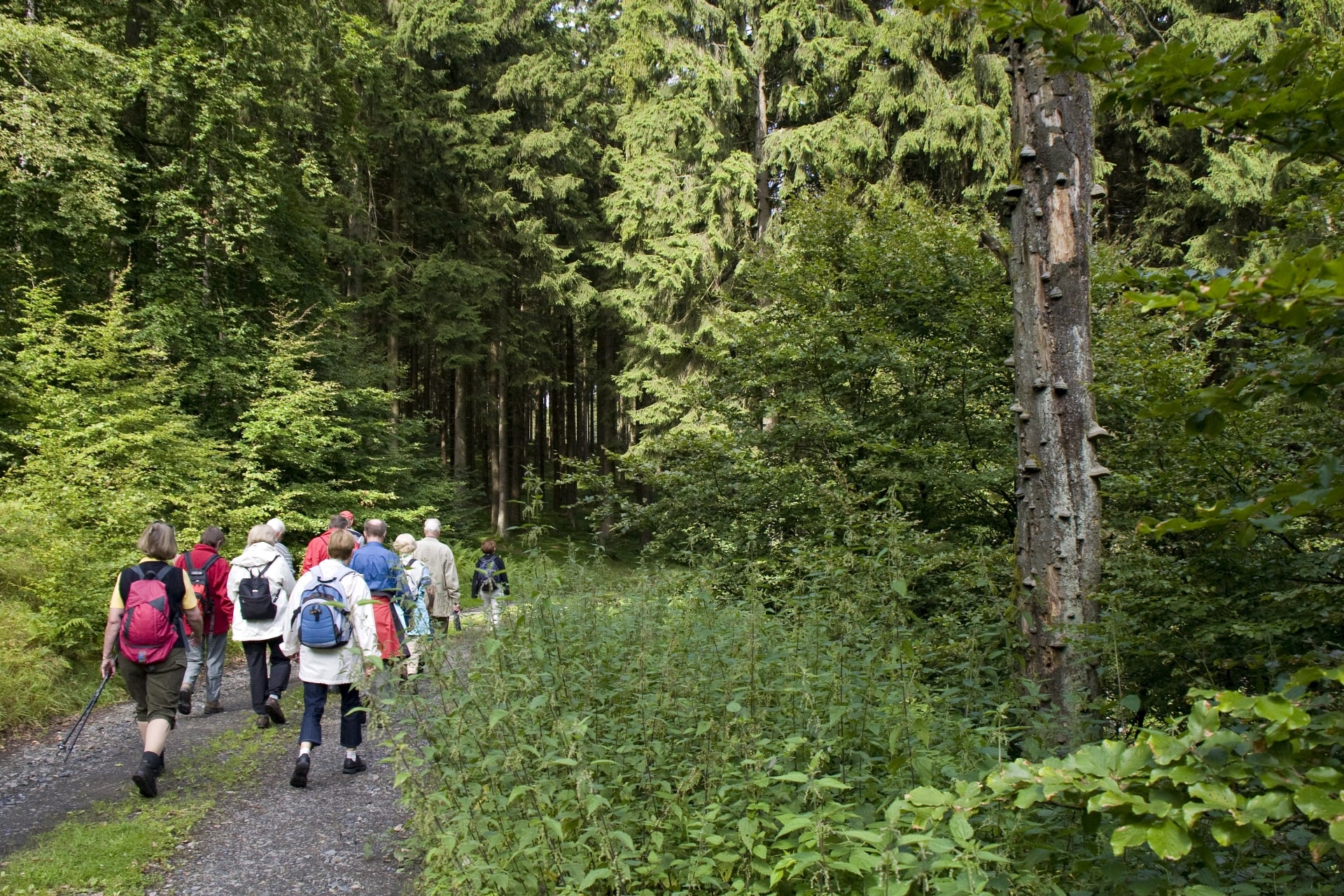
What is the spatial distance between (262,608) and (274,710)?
1095 mm

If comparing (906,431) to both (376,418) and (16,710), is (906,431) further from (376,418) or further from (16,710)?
(376,418)

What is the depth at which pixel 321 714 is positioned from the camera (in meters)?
5.87

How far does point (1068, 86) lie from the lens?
3.80 m

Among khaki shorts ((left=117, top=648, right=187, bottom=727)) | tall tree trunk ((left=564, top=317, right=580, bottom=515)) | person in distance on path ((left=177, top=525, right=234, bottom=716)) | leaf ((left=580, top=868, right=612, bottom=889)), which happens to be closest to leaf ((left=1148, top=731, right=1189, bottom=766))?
leaf ((left=580, top=868, right=612, bottom=889))

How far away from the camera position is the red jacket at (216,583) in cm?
746

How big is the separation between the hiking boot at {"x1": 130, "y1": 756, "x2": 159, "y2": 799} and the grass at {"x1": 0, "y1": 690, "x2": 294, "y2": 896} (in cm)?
7

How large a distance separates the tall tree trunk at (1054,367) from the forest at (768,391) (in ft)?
0.08

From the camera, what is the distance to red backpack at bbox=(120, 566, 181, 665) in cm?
541

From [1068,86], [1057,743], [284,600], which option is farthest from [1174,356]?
[284,600]

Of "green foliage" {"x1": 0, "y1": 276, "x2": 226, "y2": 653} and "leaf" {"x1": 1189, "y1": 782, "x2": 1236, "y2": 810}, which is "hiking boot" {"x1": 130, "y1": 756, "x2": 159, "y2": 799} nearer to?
"green foliage" {"x1": 0, "y1": 276, "x2": 226, "y2": 653}

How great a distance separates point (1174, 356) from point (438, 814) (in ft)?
19.6

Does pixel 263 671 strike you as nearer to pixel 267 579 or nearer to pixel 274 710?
pixel 274 710

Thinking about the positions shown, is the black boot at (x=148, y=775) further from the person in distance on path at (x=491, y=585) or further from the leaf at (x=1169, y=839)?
the leaf at (x=1169, y=839)

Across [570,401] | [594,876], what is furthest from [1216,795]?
[570,401]
